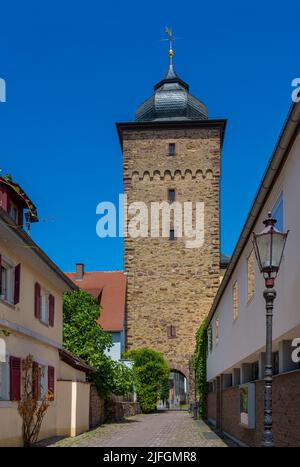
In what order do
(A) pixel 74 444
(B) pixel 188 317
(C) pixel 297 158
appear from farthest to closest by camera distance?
1. (B) pixel 188 317
2. (A) pixel 74 444
3. (C) pixel 297 158

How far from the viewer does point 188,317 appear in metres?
47.2

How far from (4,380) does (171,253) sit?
32284mm

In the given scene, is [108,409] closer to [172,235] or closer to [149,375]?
[149,375]

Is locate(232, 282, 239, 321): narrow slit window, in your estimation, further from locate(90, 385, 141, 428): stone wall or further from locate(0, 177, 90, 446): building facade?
locate(90, 385, 141, 428): stone wall

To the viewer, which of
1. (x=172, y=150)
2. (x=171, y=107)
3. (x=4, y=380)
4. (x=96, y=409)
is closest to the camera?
(x=4, y=380)

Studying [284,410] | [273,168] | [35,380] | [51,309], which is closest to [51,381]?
[51,309]

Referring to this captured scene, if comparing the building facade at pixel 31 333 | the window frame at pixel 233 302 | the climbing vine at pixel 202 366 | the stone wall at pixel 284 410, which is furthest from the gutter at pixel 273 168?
the climbing vine at pixel 202 366

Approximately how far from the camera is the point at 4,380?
16.0 metres

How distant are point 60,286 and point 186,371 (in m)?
25.7

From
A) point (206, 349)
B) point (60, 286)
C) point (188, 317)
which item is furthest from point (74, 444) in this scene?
point (188, 317)

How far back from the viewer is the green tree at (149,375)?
43.3 metres

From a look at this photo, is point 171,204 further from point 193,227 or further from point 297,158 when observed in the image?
point 297,158

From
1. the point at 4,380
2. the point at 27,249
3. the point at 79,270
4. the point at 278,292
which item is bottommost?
the point at 4,380

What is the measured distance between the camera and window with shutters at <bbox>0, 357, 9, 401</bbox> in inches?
624
